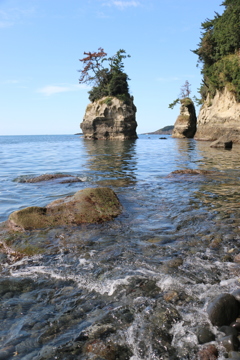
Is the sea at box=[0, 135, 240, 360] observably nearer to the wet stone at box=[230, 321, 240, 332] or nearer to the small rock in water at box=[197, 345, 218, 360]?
the small rock in water at box=[197, 345, 218, 360]

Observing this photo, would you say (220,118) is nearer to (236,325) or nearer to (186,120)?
(186,120)

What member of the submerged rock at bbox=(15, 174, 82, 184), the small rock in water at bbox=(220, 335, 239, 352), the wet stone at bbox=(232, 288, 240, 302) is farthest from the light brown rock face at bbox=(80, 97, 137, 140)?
the small rock in water at bbox=(220, 335, 239, 352)

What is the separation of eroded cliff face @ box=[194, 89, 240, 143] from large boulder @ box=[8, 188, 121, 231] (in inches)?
1008

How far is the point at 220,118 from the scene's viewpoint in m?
33.0

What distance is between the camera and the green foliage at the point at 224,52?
31.2 m

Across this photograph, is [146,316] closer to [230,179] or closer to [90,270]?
[90,270]

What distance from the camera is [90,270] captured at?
3.95 m

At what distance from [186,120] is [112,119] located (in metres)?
12.8

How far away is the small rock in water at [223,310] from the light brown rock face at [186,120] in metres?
47.9

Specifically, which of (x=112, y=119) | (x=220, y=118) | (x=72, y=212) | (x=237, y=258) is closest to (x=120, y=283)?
(x=237, y=258)

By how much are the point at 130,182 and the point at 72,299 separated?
24.8 feet

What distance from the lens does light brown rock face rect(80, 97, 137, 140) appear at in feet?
155

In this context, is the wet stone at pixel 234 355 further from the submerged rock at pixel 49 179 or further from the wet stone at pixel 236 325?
the submerged rock at pixel 49 179

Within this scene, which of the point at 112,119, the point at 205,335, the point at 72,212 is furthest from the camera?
the point at 112,119
